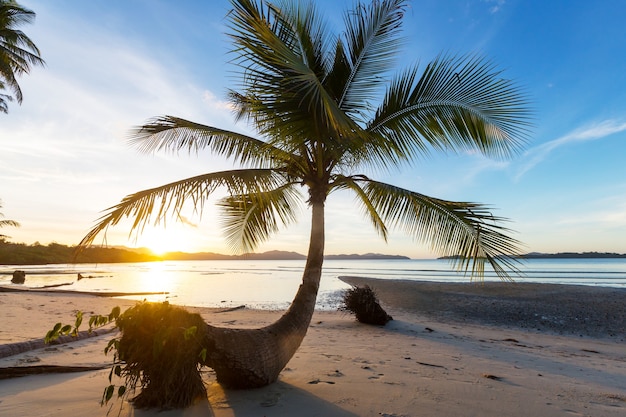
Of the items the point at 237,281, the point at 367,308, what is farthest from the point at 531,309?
the point at 237,281

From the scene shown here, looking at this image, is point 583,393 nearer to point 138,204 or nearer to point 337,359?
point 337,359

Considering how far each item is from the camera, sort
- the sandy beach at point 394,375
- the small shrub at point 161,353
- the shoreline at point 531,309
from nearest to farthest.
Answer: the small shrub at point 161,353
the sandy beach at point 394,375
the shoreline at point 531,309

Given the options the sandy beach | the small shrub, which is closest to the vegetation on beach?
the small shrub

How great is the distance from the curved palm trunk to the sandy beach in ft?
0.50

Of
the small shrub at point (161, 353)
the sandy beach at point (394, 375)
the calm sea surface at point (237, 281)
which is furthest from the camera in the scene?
the calm sea surface at point (237, 281)

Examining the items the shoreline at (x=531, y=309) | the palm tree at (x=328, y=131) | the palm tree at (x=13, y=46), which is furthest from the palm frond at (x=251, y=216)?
the palm tree at (x=13, y=46)

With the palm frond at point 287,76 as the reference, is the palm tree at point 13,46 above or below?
above

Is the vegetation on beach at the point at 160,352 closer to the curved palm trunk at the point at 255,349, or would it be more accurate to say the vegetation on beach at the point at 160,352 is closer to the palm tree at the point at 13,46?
the curved palm trunk at the point at 255,349

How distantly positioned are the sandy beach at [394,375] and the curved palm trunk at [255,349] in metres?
0.15

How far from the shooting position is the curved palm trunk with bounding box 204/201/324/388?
3354 mm

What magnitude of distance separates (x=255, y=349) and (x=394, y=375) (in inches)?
76.9

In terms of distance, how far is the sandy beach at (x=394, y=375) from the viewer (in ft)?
10.6

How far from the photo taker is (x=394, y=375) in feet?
14.5

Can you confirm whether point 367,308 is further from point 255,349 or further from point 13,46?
point 13,46
